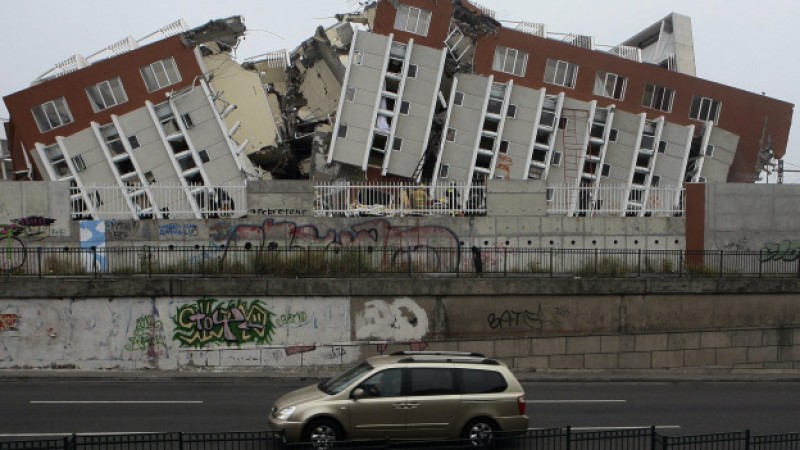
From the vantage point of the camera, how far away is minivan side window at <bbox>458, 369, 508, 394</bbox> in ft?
43.4

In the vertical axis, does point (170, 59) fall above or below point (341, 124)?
above

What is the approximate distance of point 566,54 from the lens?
36406mm

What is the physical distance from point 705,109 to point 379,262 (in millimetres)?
21893

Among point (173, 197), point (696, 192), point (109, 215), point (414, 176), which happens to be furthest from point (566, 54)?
point (109, 215)

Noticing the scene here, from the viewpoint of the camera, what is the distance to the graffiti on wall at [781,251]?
24.5 meters

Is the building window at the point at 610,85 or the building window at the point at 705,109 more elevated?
the building window at the point at 610,85

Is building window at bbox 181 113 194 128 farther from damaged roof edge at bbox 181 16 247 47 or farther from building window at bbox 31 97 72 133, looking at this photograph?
building window at bbox 31 97 72 133

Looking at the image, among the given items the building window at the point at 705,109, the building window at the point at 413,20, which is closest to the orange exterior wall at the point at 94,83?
the building window at the point at 413,20

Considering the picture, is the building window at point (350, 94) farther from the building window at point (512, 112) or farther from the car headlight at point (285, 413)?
the car headlight at point (285, 413)

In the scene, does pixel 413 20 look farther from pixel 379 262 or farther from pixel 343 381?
pixel 343 381

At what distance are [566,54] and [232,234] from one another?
60.4 ft

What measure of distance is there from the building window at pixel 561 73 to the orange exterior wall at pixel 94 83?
14.8 meters

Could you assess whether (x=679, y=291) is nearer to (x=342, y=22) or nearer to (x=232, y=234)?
(x=232, y=234)

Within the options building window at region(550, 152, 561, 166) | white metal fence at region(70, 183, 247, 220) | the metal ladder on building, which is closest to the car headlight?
white metal fence at region(70, 183, 247, 220)
